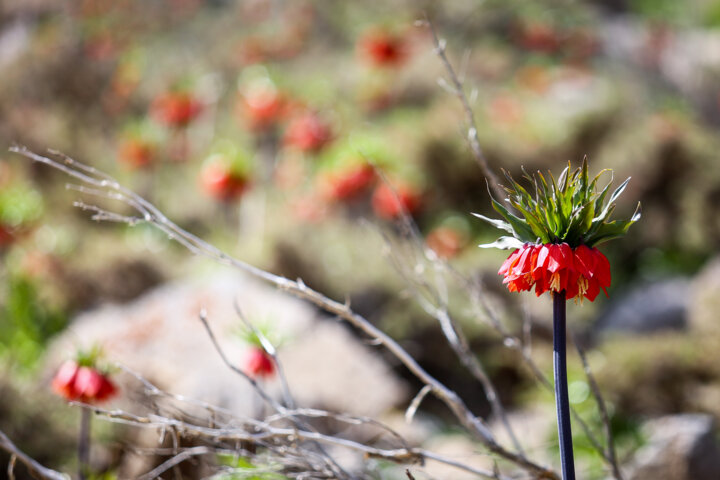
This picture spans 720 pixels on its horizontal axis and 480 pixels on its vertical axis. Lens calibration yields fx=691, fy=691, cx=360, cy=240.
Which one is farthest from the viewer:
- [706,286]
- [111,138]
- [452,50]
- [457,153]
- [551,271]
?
[452,50]

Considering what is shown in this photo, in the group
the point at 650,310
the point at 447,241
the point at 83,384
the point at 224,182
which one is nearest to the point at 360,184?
the point at 224,182

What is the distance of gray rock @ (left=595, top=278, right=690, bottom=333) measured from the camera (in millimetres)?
5957

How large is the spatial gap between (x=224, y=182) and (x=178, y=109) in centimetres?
202

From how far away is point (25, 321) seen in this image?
15.8 feet

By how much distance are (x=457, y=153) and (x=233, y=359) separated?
188 inches

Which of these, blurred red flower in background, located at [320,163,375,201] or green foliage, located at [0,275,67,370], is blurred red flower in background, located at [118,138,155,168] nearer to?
green foliage, located at [0,275,67,370]

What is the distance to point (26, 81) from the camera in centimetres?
1019

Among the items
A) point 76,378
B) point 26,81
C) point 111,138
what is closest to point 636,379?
point 76,378

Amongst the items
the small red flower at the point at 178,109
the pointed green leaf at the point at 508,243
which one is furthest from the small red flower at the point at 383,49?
the pointed green leaf at the point at 508,243

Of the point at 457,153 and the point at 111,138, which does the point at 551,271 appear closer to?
the point at 457,153

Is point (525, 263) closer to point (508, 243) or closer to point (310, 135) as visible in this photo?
point (508, 243)

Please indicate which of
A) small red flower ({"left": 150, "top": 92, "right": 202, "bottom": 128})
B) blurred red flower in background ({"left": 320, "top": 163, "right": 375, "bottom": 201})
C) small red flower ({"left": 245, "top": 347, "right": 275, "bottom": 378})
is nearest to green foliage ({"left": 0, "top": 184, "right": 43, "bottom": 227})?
small red flower ({"left": 150, "top": 92, "right": 202, "bottom": 128})

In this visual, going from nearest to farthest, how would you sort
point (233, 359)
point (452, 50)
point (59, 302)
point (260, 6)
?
1. point (233, 359)
2. point (59, 302)
3. point (452, 50)
4. point (260, 6)

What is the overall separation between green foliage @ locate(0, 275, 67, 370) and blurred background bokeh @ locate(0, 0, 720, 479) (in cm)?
2
